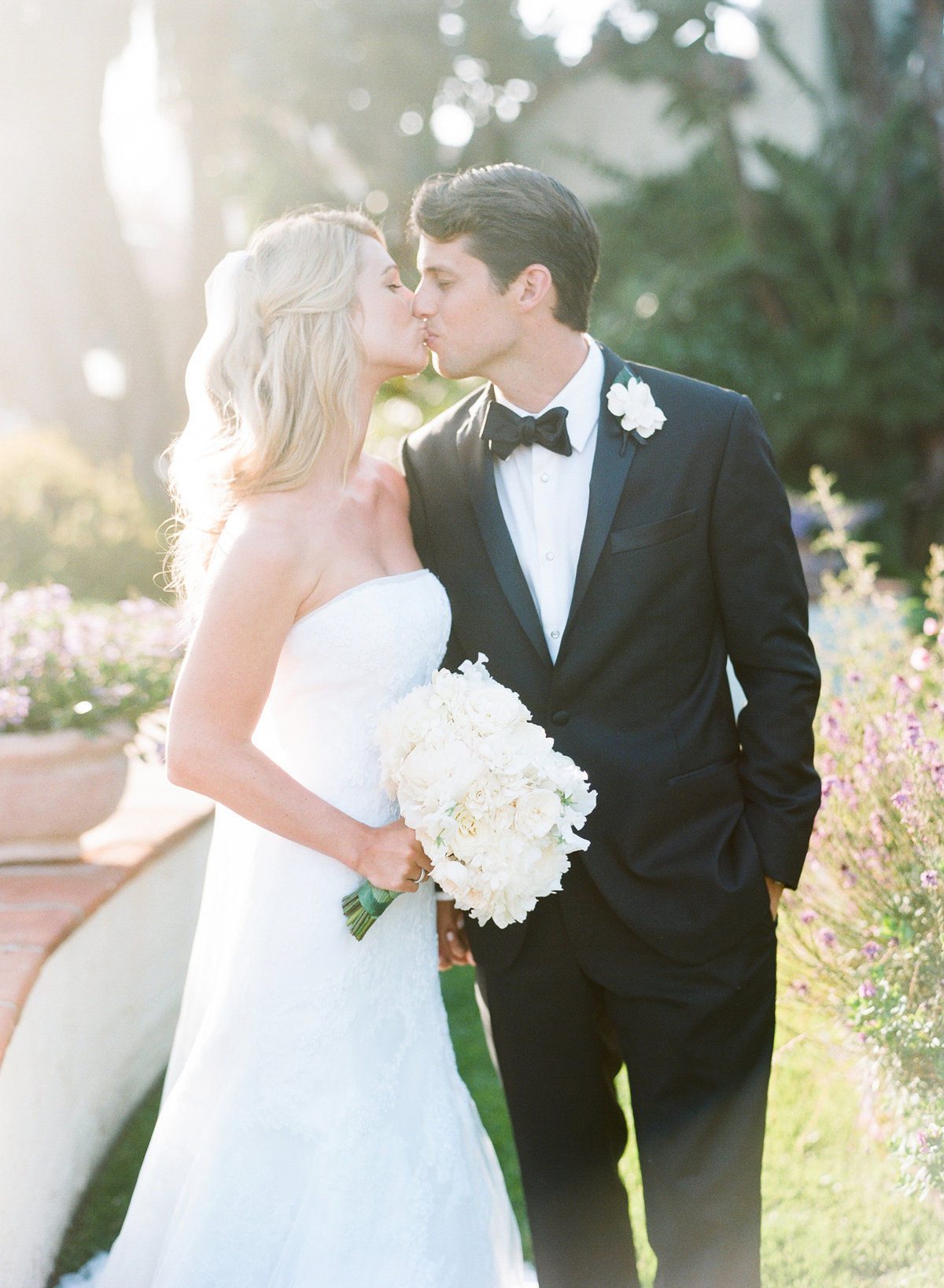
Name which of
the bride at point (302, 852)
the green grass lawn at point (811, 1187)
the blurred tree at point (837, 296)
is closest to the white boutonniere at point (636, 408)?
the bride at point (302, 852)

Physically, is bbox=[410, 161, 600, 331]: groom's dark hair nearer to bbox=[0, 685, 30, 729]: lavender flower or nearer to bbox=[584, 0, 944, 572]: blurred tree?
bbox=[0, 685, 30, 729]: lavender flower

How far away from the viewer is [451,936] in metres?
2.72

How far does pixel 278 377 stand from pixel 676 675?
3.50ft

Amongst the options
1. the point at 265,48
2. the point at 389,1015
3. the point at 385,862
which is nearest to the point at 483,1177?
the point at 389,1015

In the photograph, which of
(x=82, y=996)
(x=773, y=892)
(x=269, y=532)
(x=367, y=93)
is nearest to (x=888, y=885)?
(x=773, y=892)

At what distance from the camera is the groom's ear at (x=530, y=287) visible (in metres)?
2.44

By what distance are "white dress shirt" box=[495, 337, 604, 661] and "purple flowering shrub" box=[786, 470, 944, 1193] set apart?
929 mm

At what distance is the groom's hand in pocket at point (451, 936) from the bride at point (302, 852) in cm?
18

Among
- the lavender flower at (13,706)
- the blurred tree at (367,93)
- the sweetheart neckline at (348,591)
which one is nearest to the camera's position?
the sweetheart neckline at (348,591)

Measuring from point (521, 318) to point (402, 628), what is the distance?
0.77m

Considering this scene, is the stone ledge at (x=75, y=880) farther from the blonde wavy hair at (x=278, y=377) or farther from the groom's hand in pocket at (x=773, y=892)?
the groom's hand in pocket at (x=773, y=892)

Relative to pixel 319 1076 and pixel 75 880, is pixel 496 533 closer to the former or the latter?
pixel 319 1076

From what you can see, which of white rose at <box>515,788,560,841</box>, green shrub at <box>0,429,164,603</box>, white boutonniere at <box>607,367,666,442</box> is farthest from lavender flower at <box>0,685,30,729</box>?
green shrub at <box>0,429,164,603</box>

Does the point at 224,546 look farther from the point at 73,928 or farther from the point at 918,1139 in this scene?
the point at 918,1139
